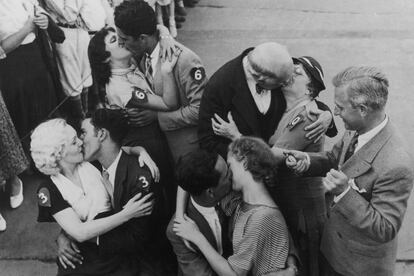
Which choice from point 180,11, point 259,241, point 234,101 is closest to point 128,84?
point 234,101

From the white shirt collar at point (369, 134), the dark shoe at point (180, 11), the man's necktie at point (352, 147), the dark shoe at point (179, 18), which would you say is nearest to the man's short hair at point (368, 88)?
the white shirt collar at point (369, 134)

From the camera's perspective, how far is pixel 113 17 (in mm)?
3141

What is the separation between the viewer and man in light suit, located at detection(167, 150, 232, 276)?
9.65 ft

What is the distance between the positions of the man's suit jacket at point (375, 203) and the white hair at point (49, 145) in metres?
1.49

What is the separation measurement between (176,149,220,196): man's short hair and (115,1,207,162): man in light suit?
1.70 feet

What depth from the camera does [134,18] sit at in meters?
3.04

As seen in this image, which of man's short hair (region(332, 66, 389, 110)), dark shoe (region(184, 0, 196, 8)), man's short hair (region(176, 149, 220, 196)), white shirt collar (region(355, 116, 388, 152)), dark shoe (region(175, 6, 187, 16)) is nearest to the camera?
man's short hair (region(332, 66, 389, 110))

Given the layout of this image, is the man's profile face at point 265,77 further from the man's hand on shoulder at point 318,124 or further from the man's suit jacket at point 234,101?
the man's hand on shoulder at point 318,124

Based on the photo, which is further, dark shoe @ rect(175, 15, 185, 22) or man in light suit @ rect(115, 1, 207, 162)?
dark shoe @ rect(175, 15, 185, 22)

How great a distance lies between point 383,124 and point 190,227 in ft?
3.87

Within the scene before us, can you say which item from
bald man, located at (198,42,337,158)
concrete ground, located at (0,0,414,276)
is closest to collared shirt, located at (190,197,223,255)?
bald man, located at (198,42,337,158)

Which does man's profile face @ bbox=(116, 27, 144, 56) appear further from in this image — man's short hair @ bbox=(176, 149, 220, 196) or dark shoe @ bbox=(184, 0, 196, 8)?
dark shoe @ bbox=(184, 0, 196, 8)

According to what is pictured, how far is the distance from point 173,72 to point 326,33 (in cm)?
444

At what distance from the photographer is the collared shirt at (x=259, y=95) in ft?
10.7
